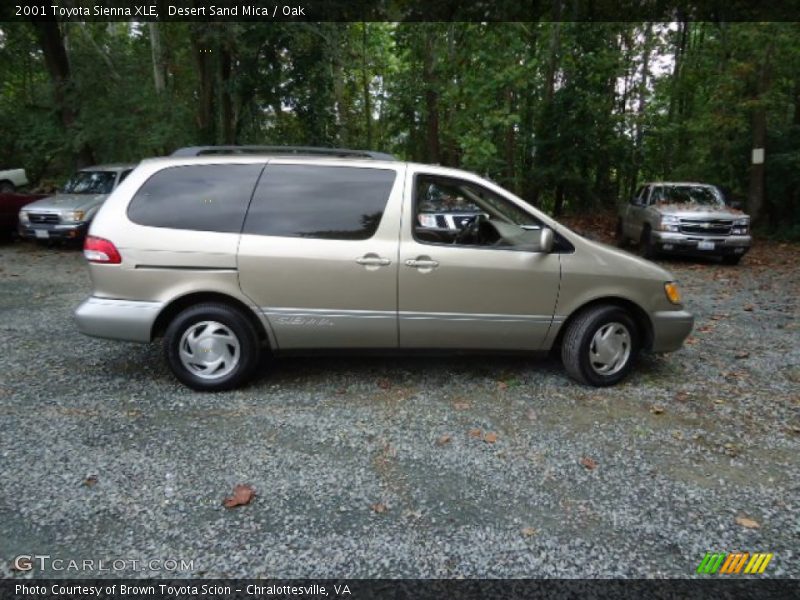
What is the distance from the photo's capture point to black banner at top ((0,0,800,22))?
12.1 meters

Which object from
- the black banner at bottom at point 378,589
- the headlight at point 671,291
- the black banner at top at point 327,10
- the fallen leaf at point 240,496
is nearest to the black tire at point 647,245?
the black banner at top at point 327,10

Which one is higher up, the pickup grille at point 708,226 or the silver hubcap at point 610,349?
the pickup grille at point 708,226

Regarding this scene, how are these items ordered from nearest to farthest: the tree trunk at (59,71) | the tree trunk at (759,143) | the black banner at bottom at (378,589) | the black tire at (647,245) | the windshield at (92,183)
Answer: the black banner at bottom at (378,589) < the black tire at (647,245) < the windshield at (92,183) < the tree trunk at (759,143) < the tree trunk at (59,71)

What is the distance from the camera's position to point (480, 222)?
5.07 meters

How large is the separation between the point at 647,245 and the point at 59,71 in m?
14.8

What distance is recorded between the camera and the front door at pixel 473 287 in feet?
14.1

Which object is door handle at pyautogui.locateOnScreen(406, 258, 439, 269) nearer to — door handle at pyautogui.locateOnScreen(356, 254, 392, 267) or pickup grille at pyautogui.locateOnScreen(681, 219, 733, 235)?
door handle at pyautogui.locateOnScreen(356, 254, 392, 267)

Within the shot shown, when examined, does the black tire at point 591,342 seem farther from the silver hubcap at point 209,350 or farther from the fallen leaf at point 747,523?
the silver hubcap at point 209,350

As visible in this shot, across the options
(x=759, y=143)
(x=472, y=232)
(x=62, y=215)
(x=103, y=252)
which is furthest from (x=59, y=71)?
(x=759, y=143)

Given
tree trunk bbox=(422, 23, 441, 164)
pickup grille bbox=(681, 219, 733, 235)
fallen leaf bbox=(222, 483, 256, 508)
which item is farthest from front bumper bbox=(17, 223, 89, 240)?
pickup grille bbox=(681, 219, 733, 235)

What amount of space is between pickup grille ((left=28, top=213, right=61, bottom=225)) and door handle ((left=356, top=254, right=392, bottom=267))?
364 inches

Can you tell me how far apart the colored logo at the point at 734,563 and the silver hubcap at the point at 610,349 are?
6.63ft

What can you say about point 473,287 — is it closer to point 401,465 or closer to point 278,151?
point 401,465

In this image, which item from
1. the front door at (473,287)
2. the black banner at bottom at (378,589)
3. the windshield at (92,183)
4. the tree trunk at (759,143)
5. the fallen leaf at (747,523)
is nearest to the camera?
the black banner at bottom at (378,589)
